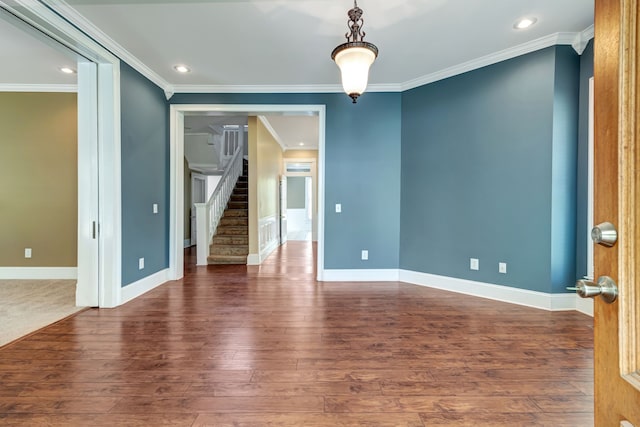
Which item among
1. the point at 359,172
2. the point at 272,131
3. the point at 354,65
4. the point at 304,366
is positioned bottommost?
the point at 304,366

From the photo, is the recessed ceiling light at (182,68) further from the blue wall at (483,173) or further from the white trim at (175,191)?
the blue wall at (483,173)

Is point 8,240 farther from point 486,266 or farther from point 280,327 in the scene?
point 486,266

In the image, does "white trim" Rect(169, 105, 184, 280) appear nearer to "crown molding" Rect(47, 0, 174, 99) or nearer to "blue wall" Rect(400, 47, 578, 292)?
"crown molding" Rect(47, 0, 174, 99)

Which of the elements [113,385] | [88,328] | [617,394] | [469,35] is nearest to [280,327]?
[113,385]

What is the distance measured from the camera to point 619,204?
0.61 metres

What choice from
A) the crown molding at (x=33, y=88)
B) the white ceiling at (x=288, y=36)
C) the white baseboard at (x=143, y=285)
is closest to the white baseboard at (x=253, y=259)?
the white baseboard at (x=143, y=285)

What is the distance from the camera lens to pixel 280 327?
2504 millimetres

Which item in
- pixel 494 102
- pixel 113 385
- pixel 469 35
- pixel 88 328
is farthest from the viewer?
pixel 494 102

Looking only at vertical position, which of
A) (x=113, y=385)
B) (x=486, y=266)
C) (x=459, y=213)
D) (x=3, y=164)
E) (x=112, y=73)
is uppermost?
(x=112, y=73)

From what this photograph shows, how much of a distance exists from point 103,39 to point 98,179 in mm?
1384

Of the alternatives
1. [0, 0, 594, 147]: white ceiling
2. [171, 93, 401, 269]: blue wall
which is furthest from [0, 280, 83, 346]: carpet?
[171, 93, 401, 269]: blue wall

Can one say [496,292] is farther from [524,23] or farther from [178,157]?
[178,157]

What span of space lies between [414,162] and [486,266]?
1.58 meters

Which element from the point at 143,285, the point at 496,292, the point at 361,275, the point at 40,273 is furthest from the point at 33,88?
the point at 496,292
